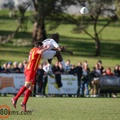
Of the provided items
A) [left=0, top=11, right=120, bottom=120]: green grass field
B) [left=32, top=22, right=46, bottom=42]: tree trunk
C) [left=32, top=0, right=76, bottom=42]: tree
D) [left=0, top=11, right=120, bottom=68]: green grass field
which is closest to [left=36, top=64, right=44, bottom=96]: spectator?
[left=0, top=11, right=120, bottom=120]: green grass field

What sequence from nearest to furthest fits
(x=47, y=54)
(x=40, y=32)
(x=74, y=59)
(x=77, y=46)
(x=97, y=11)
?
1. (x=47, y=54)
2. (x=74, y=59)
3. (x=97, y=11)
4. (x=40, y=32)
5. (x=77, y=46)

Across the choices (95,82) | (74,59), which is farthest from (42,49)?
(74,59)

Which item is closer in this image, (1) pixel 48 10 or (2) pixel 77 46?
(1) pixel 48 10

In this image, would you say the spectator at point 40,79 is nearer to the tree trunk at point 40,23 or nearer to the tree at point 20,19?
the tree trunk at point 40,23

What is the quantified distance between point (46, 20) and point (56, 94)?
1026 inches

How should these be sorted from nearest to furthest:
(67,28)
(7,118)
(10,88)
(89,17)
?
1. (7,118)
2. (10,88)
3. (89,17)
4. (67,28)

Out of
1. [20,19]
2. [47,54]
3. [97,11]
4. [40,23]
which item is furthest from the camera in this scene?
[20,19]

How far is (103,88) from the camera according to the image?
28719 millimetres

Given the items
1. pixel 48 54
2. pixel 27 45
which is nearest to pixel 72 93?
pixel 48 54

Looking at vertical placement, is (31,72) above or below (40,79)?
above

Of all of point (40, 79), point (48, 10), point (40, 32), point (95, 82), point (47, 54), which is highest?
point (48, 10)

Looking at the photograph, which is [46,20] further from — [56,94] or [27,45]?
[56,94]

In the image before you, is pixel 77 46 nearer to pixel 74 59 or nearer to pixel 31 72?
pixel 74 59

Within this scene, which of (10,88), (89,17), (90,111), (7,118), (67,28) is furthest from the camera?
(67,28)
